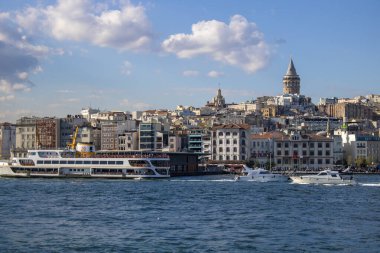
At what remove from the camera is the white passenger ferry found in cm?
8181

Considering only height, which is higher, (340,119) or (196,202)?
(340,119)

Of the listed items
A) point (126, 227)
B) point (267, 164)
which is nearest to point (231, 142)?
point (267, 164)

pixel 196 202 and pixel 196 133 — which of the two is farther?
pixel 196 133

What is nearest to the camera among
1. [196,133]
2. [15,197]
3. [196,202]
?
[196,202]

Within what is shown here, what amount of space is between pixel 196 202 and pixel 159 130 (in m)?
84.9

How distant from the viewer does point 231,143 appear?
124 m

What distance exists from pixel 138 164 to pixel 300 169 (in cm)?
4430

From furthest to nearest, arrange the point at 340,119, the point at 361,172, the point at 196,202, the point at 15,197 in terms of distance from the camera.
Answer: the point at 340,119 → the point at 361,172 → the point at 15,197 → the point at 196,202

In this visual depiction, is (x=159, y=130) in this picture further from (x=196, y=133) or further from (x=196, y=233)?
(x=196, y=233)

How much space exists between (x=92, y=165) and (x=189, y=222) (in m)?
47.1

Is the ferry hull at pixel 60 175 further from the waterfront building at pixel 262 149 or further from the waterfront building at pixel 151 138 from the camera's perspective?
the waterfront building at pixel 262 149

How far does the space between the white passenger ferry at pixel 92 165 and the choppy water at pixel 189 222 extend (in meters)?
24.5

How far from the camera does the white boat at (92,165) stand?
81812mm

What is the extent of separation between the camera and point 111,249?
2886 cm
